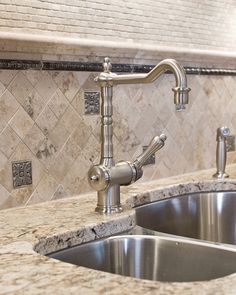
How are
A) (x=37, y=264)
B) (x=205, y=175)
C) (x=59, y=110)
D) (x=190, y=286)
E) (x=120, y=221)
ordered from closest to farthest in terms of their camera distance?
(x=190, y=286) < (x=37, y=264) < (x=120, y=221) < (x=59, y=110) < (x=205, y=175)

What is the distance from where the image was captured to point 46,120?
1289 millimetres

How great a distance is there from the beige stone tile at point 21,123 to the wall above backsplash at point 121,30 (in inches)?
5.6

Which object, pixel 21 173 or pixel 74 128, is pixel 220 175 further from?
pixel 21 173

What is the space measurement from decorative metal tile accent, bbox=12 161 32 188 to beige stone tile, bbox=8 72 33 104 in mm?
157

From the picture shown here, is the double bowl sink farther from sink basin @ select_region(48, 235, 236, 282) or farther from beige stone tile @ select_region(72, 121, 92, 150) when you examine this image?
beige stone tile @ select_region(72, 121, 92, 150)

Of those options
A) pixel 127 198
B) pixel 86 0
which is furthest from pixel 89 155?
pixel 86 0

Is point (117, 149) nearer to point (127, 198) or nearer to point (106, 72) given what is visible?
point (127, 198)

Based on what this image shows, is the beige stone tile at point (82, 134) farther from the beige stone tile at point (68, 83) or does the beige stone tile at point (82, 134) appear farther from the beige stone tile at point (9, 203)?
the beige stone tile at point (9, 203)

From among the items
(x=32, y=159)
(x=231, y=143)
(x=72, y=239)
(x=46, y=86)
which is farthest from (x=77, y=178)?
(x=231, y=143)

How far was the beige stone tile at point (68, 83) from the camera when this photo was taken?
131cm

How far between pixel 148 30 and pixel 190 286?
3.56ft

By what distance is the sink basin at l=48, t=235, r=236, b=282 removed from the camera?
99cm

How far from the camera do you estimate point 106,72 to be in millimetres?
1180

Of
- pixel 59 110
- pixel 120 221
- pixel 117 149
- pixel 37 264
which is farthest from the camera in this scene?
pixel 117 149
